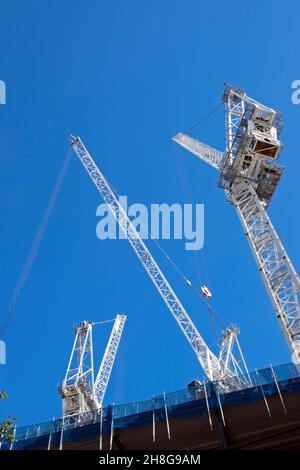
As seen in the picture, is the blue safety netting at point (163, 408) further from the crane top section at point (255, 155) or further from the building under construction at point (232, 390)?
the crane top section at point (255, 155)

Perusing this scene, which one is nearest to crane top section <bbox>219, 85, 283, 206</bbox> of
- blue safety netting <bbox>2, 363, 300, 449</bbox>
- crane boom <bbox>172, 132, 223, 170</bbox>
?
crane boom <bbox>172, 132, 223, 170</bbox>

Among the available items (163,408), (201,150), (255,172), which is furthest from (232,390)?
(201,150)

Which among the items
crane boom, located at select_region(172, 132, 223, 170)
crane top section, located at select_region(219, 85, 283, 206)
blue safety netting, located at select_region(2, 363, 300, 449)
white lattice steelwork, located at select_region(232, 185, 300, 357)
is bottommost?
blue safety netting, located at select_region(2, 363, 300, 449)

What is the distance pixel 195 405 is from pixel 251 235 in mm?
19469

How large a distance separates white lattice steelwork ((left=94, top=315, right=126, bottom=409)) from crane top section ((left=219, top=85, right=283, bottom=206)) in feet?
107

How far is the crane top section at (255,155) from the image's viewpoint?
46250mm

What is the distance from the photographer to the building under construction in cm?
2550

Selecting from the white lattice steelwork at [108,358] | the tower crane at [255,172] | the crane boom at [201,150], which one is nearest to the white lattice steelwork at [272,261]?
the tower crane at [255,172]

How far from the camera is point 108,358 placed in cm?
7281

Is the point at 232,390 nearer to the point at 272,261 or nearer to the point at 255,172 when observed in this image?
the point at 272,261

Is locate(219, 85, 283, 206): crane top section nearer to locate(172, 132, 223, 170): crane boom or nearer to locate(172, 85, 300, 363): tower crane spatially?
locate(172, 85, 300, 363): tower crane

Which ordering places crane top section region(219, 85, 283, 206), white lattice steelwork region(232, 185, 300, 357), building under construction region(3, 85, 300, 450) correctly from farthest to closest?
1. crane top section region(219, 85, 283, 206)
2. white lattice steelwork region(232, 185, 300, 357)
3. building under construction region(3, 85, 300, 450)

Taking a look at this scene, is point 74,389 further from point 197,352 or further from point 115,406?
point 115,406

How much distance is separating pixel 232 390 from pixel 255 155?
2308 centimetres
